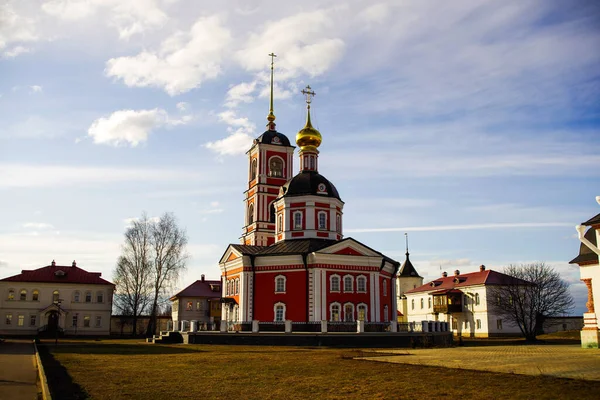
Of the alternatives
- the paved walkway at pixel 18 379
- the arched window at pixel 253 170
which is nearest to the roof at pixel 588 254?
the paved walkway at pixel 18 379

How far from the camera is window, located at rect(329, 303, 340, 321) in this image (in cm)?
3619

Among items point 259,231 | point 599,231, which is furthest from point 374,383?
point 259,231

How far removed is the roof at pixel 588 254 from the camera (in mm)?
24000

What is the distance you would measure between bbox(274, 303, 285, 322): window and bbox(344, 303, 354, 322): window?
4222 millimetres

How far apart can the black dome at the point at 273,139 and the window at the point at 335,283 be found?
18214mm

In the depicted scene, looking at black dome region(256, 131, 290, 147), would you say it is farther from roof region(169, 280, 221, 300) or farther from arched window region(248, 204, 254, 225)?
roof region(169, 280, 221, 300)

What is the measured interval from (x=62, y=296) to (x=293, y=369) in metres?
45.4

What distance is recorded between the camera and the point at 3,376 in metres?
15.6

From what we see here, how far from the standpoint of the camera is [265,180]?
49562 mm

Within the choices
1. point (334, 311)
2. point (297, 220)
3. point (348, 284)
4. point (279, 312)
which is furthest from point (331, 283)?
point (297, 220)

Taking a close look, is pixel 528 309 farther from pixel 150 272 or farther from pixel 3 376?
pixel 3 376

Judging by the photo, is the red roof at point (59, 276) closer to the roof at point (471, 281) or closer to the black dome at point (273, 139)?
the black dome at point (273, 139)

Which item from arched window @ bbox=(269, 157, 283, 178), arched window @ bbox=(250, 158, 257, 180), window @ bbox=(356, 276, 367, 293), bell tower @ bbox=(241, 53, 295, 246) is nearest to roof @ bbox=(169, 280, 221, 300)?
bell tower @ bbox=(241, 53, 295, 246)

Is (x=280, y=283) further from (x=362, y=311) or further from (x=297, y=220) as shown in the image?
(x=362, y=311)
